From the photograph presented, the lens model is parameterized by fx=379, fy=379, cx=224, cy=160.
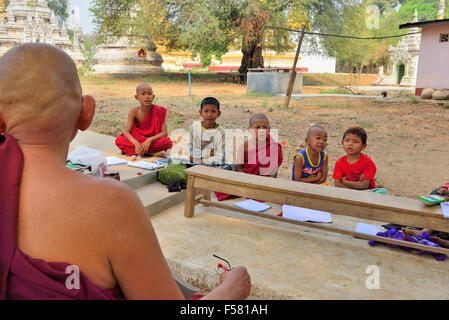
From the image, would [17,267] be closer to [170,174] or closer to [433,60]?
[170,174]

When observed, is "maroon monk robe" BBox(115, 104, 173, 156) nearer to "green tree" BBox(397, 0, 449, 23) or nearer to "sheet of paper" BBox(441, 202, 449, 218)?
"sheet of paper" BBox(441, 202, 449, 218)

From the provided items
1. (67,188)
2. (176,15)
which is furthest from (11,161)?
(176,15)

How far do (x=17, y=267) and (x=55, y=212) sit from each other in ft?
0.50

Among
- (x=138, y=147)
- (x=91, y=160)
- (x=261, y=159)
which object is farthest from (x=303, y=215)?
(x=138, y=147)

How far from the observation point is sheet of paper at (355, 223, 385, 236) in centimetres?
333

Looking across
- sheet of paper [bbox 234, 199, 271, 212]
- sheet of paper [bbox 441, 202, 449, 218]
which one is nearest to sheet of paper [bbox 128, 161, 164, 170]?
sheet of paper [bbox 234, 199, 271, 212]

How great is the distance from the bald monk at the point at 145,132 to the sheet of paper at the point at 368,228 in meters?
2.82

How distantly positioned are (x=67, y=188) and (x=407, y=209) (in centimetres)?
238

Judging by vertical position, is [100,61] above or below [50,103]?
above

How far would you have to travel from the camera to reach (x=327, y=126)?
31.4ft

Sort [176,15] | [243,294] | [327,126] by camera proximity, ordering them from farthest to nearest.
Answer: [176,15], [327,126], [243,294]

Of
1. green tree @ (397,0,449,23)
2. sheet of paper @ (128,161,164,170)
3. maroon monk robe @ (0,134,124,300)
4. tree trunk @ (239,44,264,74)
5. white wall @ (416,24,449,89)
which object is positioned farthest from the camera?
green tree @ (397,0,449,23)

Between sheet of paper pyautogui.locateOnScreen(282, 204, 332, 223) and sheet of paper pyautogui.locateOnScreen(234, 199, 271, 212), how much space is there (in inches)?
8.3
